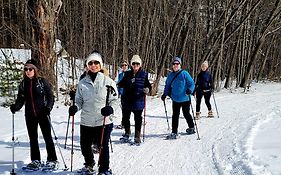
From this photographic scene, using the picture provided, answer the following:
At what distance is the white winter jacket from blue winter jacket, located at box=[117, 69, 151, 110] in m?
2.65

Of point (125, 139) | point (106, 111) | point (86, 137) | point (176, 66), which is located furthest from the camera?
point (176, 66)

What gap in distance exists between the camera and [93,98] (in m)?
6.09

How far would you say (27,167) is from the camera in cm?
662

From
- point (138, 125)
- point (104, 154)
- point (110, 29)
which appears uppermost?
point (110, 29)

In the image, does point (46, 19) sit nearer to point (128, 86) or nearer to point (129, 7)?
point (128, 86)

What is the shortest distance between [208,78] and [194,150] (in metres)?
5.09

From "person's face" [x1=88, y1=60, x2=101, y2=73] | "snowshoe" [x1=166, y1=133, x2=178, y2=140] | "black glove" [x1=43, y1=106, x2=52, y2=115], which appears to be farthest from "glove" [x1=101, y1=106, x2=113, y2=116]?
"snowshoe" [x1=166, y1=133, x2=178, y2=140]

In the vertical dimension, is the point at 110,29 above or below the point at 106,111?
above

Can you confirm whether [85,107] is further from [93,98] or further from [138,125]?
[138,125]

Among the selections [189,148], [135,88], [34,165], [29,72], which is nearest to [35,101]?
[29,72]

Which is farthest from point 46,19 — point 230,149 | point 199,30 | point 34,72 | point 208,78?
point 199,30

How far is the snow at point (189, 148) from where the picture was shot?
6.89 metres

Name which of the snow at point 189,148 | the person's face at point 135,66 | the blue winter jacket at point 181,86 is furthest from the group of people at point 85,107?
the blue winter jacket at point 181,86

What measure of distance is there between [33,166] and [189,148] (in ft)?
11.9
